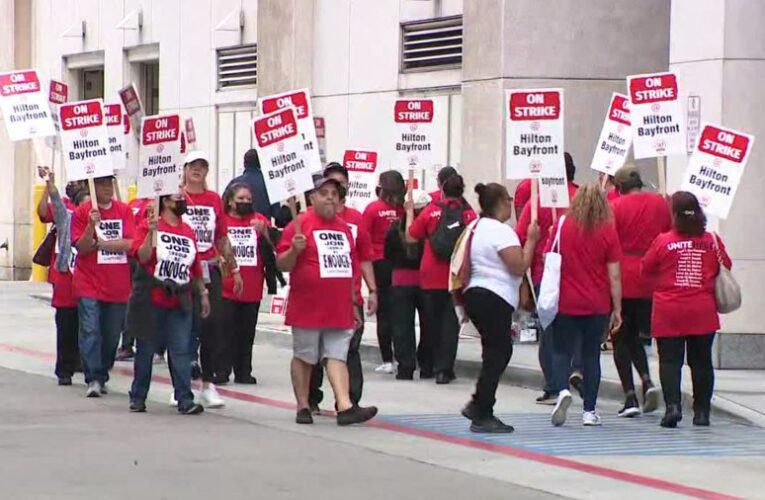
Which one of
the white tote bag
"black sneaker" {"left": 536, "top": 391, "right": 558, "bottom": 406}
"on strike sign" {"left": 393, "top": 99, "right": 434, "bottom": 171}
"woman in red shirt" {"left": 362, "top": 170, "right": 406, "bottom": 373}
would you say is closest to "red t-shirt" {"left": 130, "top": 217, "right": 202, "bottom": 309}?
the white tote bag

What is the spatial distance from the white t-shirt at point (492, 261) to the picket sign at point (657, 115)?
2.38m

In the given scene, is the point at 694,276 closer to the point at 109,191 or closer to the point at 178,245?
the point at 178,245

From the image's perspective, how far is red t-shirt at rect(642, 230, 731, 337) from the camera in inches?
534

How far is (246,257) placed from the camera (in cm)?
1652

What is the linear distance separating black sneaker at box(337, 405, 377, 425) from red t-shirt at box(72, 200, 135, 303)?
288cm

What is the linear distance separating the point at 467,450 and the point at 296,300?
6.13 ft

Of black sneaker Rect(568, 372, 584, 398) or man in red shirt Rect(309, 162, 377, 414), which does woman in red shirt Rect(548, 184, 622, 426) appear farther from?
black sneaker Rect(568, 372, 584, 398)

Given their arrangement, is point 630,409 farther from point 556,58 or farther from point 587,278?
point 556,58

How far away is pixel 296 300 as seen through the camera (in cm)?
1334

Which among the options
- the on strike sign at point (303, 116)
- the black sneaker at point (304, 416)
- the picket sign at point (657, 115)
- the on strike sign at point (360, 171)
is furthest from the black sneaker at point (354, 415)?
the on strike sign at point (360, 171)

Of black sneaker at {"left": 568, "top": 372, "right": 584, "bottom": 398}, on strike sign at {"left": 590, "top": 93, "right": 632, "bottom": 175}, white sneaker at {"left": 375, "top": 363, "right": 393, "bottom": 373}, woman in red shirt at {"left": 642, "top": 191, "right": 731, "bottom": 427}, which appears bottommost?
white sneaker at {"left": 375, "top": 363, "right": 393, "bottom": 373}

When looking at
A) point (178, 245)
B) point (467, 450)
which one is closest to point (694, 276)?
point (467, 450)

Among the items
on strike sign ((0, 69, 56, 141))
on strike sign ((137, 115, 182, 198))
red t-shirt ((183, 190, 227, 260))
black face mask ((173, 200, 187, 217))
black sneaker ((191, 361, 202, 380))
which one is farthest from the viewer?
on strike sign ((0, 69, 56, 141))

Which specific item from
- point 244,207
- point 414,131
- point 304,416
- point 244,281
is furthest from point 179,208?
point 414,131
